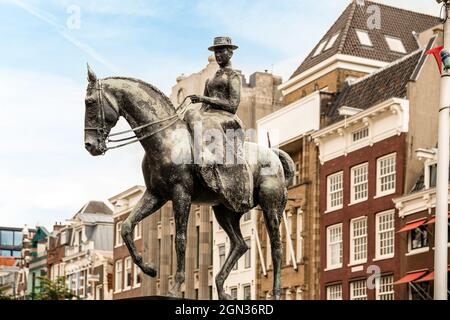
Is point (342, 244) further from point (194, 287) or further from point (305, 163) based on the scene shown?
point (194, 287)

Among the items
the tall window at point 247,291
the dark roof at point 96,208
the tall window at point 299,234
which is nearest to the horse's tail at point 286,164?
the tall window at point 299,234

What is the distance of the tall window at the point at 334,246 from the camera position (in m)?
57.1

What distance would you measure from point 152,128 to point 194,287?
5603 centimetres

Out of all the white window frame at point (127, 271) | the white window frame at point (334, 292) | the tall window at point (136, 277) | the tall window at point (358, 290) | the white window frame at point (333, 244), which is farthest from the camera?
the white window frame at point (127, 271)

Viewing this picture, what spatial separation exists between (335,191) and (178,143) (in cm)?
4227

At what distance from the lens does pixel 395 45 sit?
64938 millimetres

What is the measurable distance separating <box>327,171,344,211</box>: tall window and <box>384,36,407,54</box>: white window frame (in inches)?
390

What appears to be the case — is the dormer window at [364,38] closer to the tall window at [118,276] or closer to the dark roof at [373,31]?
the dark roof at [373,31]

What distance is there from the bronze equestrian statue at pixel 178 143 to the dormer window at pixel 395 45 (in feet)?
159

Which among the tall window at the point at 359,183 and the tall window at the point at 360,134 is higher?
the tall window at the point at 360,134

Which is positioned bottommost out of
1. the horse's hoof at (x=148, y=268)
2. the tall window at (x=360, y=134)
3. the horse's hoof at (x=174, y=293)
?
the horse's hoof at (x=174, y=293)

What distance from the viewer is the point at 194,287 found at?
71688 millimetres

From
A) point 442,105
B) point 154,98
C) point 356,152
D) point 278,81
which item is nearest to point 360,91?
point 356,152

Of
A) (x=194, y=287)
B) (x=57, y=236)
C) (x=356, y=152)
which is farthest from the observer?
(x=57, y=236)
